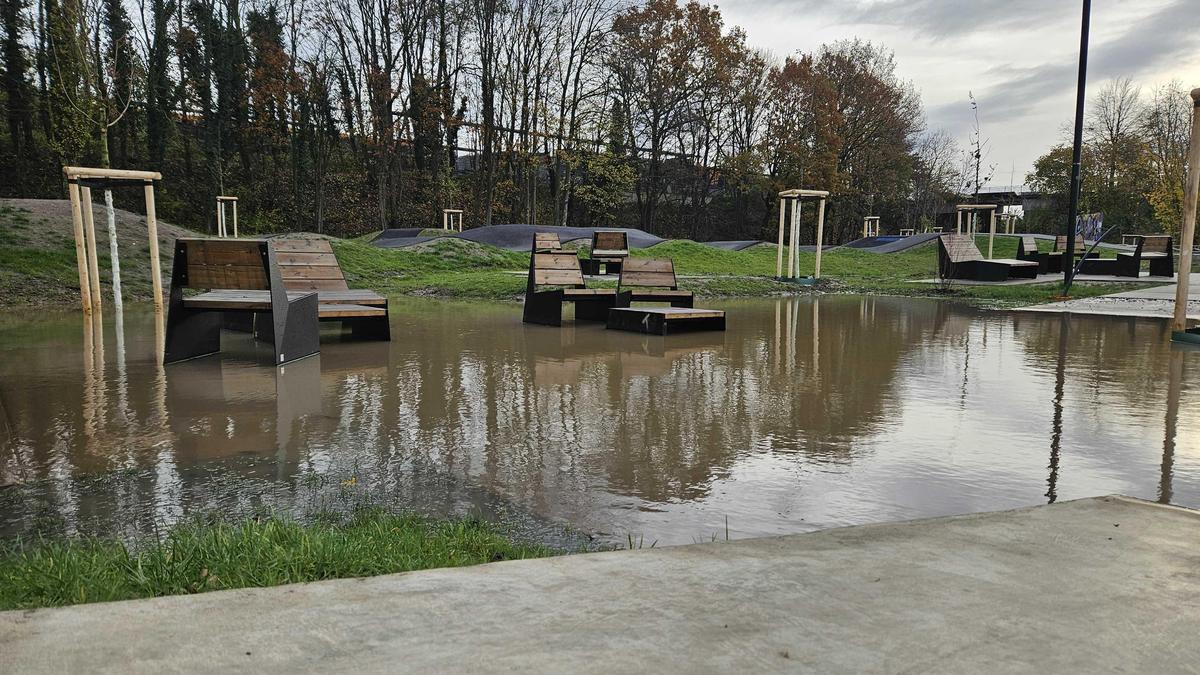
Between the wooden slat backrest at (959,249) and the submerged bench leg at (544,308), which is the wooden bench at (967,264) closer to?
the wooden slat backrest at (959,249)

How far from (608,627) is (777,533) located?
1.35 m

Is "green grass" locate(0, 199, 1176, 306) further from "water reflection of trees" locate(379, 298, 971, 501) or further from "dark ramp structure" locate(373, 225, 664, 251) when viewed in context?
"water reflection of trees" locate(379, 298, 971, 501)

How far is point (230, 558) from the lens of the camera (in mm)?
2400

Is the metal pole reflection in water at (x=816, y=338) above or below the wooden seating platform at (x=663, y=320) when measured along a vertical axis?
below

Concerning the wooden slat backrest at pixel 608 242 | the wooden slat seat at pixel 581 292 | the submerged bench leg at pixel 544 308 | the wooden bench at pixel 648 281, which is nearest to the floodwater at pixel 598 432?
the submerged bench leg at pixel 544 308

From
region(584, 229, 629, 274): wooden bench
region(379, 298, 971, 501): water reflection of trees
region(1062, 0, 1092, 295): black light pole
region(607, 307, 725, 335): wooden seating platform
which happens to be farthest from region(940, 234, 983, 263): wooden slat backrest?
region(607, 307, 725, 335): wooden seating platform

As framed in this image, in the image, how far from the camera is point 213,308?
6.99m

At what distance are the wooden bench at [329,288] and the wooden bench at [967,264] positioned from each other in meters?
12.7

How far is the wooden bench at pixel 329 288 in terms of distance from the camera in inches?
330

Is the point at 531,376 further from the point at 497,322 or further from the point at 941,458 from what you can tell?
the point at 497,322

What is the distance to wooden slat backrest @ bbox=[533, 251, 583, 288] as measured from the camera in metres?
10.4

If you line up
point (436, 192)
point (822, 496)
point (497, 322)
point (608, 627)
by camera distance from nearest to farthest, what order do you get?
point (608, 627) < point (822, 496) < point (497, 322) < point (436, 192)

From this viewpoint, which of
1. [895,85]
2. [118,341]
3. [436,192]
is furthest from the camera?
[895,85]

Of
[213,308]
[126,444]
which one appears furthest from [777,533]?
[213,308]
